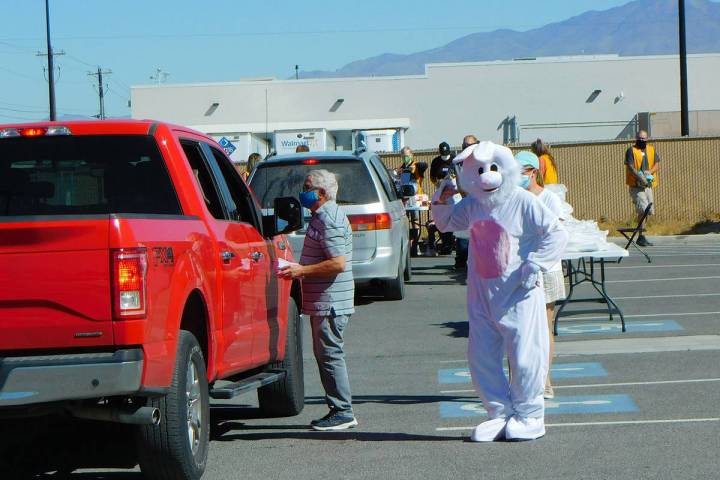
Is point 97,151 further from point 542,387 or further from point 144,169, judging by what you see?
point 542,387

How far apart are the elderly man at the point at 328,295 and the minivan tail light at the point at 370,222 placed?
6512 mm

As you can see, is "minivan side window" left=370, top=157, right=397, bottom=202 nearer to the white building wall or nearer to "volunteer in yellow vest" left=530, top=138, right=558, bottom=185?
"volunteer in yellow vest" left=530, top=138, right=558, bottom=185

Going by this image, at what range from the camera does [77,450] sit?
7.99 m

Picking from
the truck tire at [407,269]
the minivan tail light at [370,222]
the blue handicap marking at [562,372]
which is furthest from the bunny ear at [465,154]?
the truck tire at [407,269]

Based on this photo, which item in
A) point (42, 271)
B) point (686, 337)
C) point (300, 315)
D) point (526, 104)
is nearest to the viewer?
point (42, 271)

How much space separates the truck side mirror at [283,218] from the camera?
8.47 m

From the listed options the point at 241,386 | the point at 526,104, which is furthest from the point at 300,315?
the point at 526,104

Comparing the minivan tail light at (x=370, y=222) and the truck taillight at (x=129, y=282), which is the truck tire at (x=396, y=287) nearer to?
the minivan tail light at (x=370, y=222)

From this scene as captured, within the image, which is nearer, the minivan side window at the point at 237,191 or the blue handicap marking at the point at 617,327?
the minivan side window at the point at 237,191

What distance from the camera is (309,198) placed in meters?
8.24

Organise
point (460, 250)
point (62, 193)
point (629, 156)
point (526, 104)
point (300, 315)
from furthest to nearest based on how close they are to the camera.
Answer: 1. point (526, 104)
2. point (629, 156)
3. point (460, 250)
4. point (300, 315)
5. point (62, 193)

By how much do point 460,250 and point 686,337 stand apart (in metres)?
7.24

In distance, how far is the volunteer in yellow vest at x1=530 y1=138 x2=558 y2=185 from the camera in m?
13.8

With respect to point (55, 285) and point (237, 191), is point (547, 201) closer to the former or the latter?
point (237, 191)
